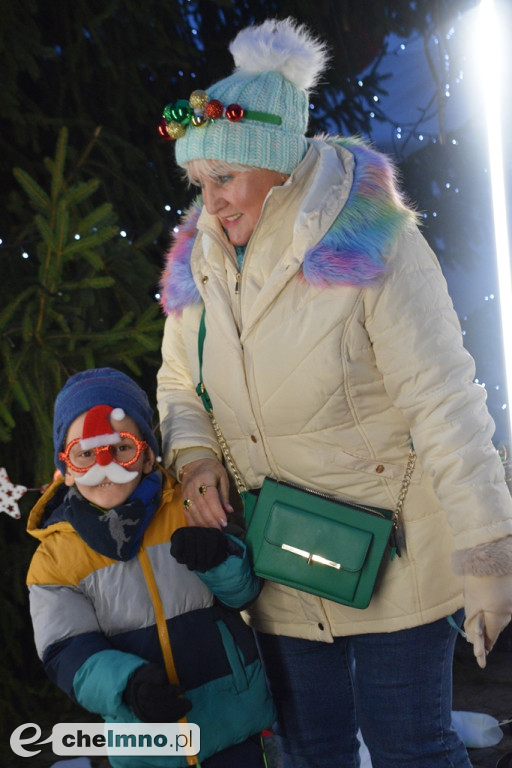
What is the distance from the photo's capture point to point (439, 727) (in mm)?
2070

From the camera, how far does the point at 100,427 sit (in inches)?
85.4

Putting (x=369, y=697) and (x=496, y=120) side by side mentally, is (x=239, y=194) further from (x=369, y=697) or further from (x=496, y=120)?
(x=496, y=120)

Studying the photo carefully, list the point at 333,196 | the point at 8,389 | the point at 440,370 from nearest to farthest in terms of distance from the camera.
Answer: the point at 440,370 < the point at 333,196 < the point at 8,389

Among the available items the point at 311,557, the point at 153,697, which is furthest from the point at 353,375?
the point at 153,697

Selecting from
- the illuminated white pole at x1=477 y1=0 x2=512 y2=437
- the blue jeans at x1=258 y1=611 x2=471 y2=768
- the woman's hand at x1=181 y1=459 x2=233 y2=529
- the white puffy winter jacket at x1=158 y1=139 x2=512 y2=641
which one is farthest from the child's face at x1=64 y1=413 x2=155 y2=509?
the illuminated white pole at x1=477 y1=0 x2=512 y2=437

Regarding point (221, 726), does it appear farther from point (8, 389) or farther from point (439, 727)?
point (8, 389)

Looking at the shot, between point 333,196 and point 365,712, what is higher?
point 333,196

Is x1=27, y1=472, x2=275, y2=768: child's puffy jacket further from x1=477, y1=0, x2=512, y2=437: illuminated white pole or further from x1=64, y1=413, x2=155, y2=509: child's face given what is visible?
x1=477, y1=0, x2=512, y2=437: illuminated white pole

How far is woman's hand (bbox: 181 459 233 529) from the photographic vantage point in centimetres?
213

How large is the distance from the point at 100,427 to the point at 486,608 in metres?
0.99

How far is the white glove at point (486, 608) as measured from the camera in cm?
185

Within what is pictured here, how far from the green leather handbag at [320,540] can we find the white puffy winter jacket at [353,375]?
52mm

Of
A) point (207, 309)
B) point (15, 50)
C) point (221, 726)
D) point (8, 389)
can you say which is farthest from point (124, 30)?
point (221, 726)

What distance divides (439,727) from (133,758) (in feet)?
2.34
